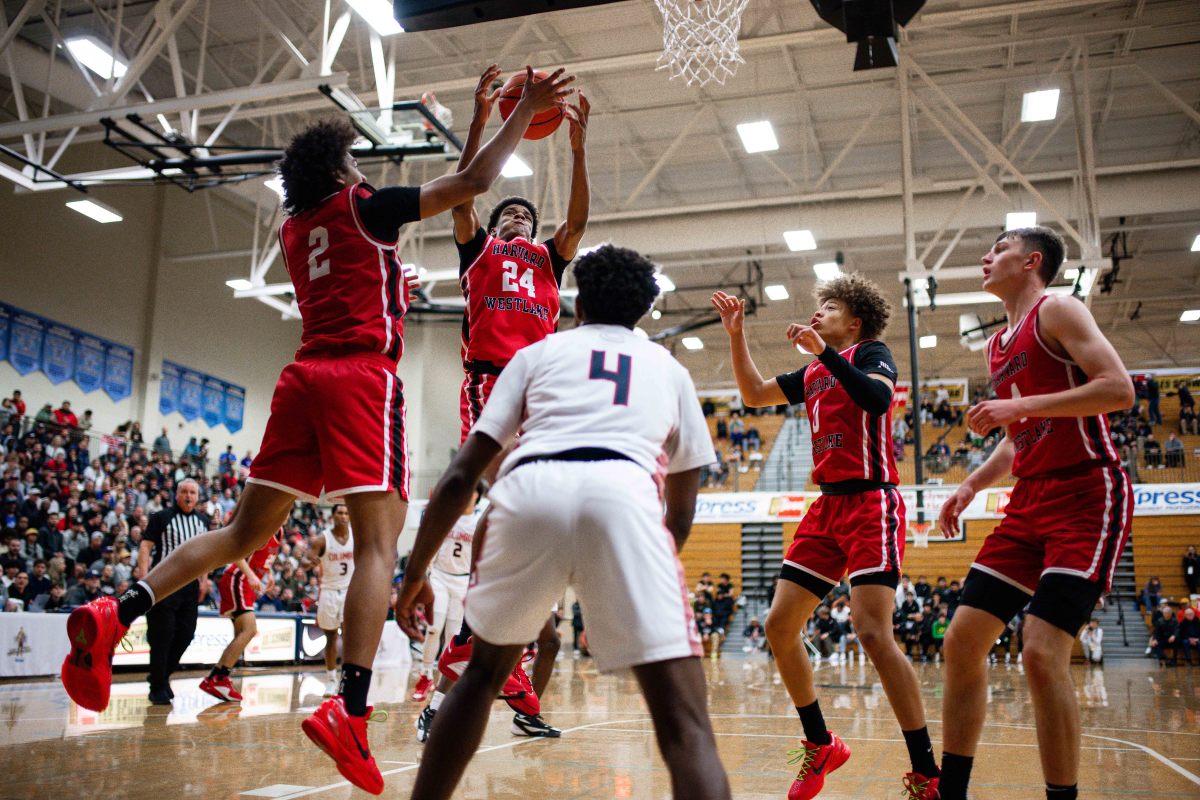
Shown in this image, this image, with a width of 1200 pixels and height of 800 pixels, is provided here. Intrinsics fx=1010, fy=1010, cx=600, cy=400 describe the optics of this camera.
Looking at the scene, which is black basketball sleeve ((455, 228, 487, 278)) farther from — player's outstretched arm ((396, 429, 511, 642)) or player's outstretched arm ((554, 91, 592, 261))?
player's outstretched arm ((396, 429, 511, 642))

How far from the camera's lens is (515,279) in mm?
4914

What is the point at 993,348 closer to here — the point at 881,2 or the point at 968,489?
the point at 968,489

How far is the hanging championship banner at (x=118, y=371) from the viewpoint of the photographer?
2114cm

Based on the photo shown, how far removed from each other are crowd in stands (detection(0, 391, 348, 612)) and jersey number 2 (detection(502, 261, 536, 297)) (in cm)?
677

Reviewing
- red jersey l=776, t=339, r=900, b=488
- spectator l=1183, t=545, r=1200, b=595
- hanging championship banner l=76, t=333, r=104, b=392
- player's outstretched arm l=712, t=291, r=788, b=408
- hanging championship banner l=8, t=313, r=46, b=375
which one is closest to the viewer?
red jersey l=776, t=339, r=900, b=488

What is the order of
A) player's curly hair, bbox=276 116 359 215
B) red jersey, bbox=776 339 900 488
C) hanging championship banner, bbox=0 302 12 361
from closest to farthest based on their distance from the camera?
player's curly hair, bbox=276 116 359 215 → red jersey, bbox=776 339 900 488 → hanging championship banner, bbox=0 302 12 361

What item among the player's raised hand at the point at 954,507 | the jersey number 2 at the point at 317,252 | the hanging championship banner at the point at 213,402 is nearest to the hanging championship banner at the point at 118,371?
the hanging championship banner at the point at 213,402

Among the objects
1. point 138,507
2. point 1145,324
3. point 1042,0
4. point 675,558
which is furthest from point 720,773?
point 1145,324

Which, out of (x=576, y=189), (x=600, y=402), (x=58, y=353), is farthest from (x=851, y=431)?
(x=58, y=353)

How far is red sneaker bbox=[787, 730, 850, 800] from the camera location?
144 inches

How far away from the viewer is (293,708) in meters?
7.56

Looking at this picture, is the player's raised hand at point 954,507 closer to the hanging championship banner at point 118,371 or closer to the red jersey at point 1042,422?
the red jersey at point 1042,422

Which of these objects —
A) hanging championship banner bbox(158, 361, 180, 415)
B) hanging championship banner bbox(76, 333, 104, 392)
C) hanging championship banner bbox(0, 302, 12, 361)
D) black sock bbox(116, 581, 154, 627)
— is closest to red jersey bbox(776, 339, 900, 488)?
black sock bbox(116, 581, 154, 627)

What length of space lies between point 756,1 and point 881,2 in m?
8.77
